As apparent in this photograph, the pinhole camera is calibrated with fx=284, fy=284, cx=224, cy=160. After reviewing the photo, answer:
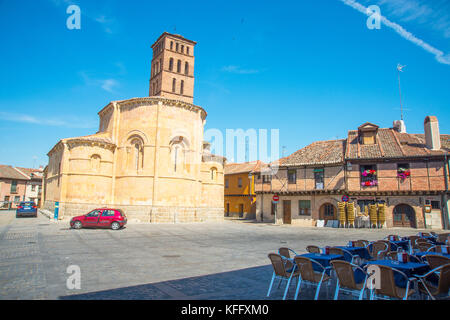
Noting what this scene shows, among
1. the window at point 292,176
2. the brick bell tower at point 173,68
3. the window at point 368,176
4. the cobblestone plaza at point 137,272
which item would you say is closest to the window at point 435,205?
the window at point 368,176

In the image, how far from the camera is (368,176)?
25.9 meters

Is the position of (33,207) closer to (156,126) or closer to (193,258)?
(156,126)

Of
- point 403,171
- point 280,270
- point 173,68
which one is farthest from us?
point 173,68

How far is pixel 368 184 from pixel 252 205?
1844cm

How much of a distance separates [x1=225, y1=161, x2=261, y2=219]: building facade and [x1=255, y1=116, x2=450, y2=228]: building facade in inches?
370

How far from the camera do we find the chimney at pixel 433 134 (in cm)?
2478

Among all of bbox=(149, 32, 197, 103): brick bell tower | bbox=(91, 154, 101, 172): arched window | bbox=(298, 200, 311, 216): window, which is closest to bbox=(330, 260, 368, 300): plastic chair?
bbox=(298, 200, 311, 216): window

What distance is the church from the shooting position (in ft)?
88.0

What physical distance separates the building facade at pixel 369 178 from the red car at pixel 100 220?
16.1 metres

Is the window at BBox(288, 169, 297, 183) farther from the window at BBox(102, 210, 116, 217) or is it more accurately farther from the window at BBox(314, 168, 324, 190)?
the window at BBox(102, 210, 116, 217)

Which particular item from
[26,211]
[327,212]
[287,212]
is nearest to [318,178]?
[327,212]

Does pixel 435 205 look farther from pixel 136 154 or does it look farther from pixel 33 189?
pixel 33 189

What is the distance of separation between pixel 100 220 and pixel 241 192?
26.1 m
